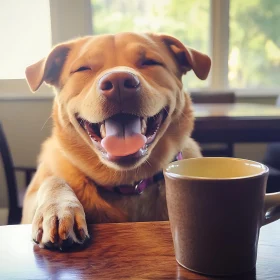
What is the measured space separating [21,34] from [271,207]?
7.94 feet

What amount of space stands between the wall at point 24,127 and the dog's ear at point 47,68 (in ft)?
5.51

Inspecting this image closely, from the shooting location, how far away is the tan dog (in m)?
0.80

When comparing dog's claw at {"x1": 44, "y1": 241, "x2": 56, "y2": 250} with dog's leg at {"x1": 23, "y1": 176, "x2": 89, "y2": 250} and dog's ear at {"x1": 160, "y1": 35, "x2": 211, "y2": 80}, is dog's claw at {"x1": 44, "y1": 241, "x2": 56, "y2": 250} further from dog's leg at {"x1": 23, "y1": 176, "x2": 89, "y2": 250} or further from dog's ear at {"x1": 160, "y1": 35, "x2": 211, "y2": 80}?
dog's ear at {"x1": 160, "y1": 35, "x2": 211, "y2": 80}

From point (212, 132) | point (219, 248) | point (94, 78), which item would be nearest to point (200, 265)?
point (219, 248)

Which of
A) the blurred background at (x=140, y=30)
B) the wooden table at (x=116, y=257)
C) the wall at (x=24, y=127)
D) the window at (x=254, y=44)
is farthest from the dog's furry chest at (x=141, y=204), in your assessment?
the window at (x=254, y=44)

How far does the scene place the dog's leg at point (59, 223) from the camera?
523 millimetres

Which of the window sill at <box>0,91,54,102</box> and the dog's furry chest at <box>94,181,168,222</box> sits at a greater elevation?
the dog's furry chest at <box>94,181,168,222</box>

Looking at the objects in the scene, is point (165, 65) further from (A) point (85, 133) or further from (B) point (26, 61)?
(B) point (26, 61)

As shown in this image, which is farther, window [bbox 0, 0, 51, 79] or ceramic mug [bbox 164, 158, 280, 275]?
window [bbox 0, 0, 51, 79]

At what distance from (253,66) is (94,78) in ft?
7.67

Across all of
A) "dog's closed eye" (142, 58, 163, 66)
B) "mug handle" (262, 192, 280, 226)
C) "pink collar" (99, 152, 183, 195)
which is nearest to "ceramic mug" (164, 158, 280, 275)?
"mug handle" (262, 192, 280, 226)

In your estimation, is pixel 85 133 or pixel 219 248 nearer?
pixel 219 248

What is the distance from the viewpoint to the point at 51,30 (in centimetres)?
258

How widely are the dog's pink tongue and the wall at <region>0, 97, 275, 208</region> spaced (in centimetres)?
185
